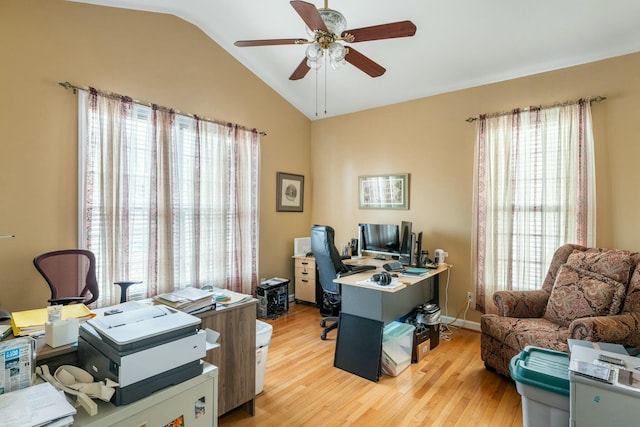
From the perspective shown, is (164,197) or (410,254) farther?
(410,254)

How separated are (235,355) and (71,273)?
5.29 ft

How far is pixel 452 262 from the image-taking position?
3730 mm

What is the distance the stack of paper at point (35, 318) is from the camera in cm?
139

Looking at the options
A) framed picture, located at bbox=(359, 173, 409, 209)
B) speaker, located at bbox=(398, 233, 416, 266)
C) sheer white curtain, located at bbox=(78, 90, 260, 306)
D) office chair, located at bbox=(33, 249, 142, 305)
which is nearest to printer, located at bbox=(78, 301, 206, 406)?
office chair, located at bbox=(33, 249, 142, 305)

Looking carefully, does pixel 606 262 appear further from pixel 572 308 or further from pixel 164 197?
pixel 164 197

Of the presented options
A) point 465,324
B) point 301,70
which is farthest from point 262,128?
point 465,324

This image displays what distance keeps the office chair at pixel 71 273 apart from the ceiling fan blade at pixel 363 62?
2604mm

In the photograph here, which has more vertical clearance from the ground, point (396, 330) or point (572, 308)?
point (572, 308)

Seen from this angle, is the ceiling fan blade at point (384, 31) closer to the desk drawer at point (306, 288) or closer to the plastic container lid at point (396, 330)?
the plastic container lid at point (396, 330)

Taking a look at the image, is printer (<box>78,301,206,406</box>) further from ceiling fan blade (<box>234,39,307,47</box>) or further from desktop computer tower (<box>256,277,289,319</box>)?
desktop computer tower (<box>256,277,289,319</box>)

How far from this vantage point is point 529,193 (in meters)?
3.21

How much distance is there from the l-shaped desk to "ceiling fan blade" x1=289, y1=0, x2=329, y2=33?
6.39ft

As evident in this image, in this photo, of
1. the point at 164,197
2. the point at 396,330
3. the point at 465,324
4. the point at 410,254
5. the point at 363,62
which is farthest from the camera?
the point at 465,324

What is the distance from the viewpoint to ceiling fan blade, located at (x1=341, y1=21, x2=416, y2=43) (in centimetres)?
197
